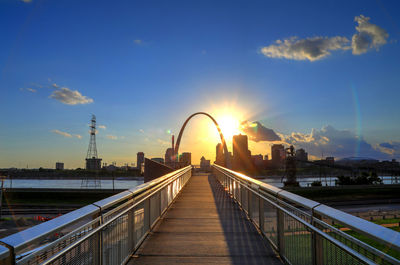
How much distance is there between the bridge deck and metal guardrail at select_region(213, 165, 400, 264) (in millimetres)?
429

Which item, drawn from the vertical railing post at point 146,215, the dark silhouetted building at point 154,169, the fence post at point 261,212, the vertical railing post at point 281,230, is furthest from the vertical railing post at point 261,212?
the dark silhouetted building at point 154,169

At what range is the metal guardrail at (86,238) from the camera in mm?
2174

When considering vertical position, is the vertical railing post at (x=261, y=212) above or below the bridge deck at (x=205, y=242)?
above

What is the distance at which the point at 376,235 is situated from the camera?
7.36 feet

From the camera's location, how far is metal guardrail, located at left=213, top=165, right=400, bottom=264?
2.35 meters

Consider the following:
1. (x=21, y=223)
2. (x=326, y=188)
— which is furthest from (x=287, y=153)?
(x=21, y=223)

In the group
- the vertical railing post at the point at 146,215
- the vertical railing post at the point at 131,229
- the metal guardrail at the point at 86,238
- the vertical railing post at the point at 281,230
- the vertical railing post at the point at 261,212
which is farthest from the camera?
the vertical railing post at the point at 261,212

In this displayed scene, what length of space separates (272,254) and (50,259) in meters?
3.92

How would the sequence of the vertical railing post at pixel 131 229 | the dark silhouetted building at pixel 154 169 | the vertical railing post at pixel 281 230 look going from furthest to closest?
the dark silhouetted building at pixel 154 169 < the vertical railing post at pixel 131 229 < the vertical railing post at pixel 281 230

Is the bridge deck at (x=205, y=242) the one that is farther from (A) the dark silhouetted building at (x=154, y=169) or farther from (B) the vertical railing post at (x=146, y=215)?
(A) the dark silhouetted building at (x=154, y=169)

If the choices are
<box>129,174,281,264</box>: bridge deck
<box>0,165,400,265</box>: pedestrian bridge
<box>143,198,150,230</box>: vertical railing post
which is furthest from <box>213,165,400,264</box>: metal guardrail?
<box>143,198,150,230</box>: vertical railing post

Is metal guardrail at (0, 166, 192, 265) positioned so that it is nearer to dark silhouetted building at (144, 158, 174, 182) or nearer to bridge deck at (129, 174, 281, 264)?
bridge deck at (129, 174, 281, 264)

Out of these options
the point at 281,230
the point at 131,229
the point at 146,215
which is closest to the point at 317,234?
the point at 281,230

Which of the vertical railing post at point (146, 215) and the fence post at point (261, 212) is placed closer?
the vertical railing post at point (146, 215)
